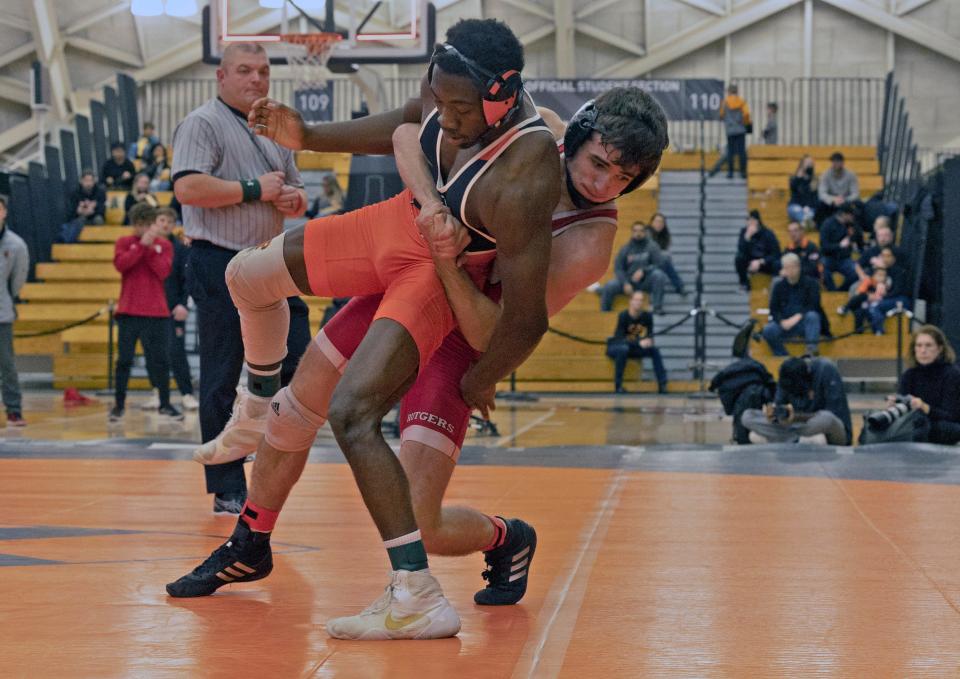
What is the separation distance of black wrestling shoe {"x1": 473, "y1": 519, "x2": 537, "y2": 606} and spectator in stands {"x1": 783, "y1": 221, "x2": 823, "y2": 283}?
12.4 meters

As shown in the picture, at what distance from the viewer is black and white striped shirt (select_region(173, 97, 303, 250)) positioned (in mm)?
5273

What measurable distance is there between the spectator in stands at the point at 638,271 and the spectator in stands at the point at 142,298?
6770mm

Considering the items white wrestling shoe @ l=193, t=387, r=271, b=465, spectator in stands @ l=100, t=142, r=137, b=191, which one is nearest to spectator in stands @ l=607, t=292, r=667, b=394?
spectator in stands @ l=100, t=142, r=137, b=191

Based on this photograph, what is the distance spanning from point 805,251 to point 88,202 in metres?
9.87

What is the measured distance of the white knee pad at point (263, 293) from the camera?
3.63m

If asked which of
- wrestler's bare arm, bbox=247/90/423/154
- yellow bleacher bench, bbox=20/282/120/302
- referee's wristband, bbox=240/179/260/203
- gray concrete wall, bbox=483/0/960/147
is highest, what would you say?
gray concrete wall, bbox=483/0/960/147

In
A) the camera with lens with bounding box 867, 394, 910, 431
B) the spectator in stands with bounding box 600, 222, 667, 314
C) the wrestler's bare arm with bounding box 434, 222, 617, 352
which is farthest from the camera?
the spectator in stands with bounding box 600, 222, 667, 314

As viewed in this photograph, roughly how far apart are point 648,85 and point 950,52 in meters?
5.72

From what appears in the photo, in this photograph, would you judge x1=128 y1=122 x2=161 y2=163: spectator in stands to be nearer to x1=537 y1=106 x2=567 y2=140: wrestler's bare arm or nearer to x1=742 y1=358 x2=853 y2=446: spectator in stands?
x1=742 y1=358 x2=853 y2=446: spectator in stands

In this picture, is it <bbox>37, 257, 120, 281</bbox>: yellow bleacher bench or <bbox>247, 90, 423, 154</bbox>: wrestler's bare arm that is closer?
<bbox>247, 90, 423, 154</bbox>: wrestler's bare arm

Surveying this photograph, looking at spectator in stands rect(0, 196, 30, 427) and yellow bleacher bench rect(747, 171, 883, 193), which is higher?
yellow bleacher bench rect(747, 171, 883, 193)

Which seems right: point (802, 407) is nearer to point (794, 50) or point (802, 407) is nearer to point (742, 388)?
point (742, 388)

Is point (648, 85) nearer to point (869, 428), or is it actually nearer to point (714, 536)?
point (869, 428)

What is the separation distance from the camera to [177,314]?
12.2 metres
